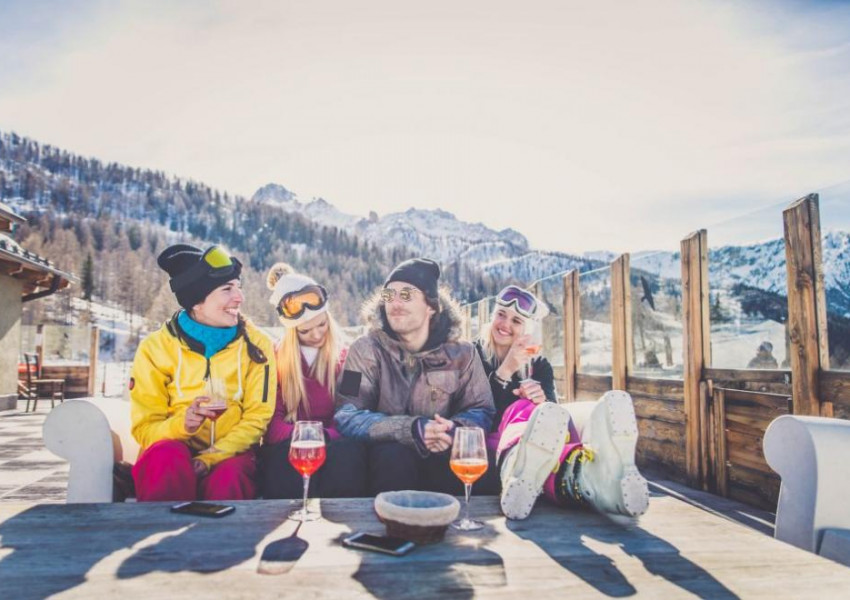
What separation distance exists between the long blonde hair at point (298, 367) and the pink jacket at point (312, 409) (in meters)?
0.02

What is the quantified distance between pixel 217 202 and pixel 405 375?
111m

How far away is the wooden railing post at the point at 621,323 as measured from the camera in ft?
18.1

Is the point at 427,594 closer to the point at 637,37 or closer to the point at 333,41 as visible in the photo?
the point at 637,37

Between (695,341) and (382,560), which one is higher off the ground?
(695,341)

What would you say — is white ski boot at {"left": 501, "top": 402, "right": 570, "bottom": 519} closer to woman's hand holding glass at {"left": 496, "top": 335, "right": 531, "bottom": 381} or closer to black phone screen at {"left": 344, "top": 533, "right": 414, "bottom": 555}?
black phone screen at {"left": 344, "top": 533, "right": 414, "bottom": 555}

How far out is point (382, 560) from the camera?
1217mm

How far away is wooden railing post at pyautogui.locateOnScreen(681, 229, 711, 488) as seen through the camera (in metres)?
4.43

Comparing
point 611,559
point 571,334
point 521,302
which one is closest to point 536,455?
point 611,559

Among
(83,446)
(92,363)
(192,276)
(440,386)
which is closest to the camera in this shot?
(83,446)

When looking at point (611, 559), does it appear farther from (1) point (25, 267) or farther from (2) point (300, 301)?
(1) point (25, 267)

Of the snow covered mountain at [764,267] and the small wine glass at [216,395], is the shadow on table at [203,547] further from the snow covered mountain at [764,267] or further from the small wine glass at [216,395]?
the snow covered mountain at [764,267]

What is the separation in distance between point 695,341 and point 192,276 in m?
3.72

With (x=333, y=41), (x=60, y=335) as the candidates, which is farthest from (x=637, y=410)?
(x=60, y=335)

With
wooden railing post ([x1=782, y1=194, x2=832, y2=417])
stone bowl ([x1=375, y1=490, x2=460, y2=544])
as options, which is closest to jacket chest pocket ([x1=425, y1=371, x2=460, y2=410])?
stone bowl ([x1=375, y1=490, x2=460, y2=544])
